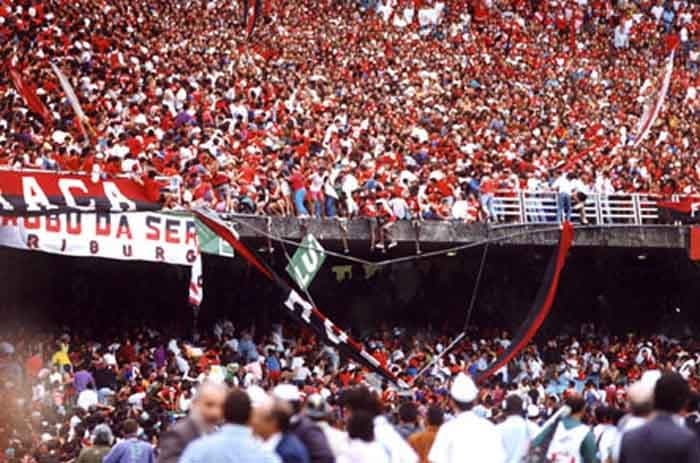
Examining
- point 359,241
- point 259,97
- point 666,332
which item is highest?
point 259,97

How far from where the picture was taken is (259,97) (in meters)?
29.0

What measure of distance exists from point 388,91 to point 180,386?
12.9 meters

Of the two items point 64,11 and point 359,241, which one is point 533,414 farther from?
point 64,11

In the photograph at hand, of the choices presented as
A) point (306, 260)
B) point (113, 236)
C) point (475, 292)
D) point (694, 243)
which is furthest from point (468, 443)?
point (475, 292)

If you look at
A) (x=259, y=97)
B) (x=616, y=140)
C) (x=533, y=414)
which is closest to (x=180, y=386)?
(x=533, y=414)

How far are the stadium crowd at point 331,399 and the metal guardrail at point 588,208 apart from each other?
7.42 ft

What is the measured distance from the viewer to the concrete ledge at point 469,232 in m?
25.4

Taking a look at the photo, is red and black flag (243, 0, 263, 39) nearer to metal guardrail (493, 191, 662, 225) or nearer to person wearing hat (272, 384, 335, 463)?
metal guardrail (493, 191, 662, 225)

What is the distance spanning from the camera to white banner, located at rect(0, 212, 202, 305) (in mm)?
21719

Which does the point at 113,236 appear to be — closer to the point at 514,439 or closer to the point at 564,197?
the point at 564,197

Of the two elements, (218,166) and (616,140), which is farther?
(616,140)

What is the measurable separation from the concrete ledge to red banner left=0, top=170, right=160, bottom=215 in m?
2.99

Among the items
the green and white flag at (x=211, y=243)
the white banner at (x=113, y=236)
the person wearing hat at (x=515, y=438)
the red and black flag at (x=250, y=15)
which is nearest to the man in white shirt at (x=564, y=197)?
the green and white flag at (x=211, y=243)

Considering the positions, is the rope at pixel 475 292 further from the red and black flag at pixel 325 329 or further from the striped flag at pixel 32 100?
the red and black flag at pixel 325 329
